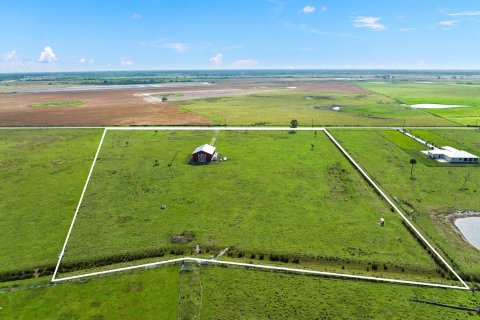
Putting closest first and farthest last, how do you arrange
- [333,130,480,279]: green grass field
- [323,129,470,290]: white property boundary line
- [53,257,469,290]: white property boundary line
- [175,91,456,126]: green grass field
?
[53,257,469,290]: white property boundary line → [323,129,470,290]: white property boundary line → [333,130,480,279]: green grass field → [175,91,456,126]: green grass field

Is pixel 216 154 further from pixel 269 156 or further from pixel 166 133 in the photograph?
pixel 166 133

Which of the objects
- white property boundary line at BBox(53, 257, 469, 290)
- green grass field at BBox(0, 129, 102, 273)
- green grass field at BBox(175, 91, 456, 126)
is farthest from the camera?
green grass field at BBox(175, 91, 456, 126)

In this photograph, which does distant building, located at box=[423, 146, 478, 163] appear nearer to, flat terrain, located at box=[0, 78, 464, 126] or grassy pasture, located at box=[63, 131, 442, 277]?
grassy pasture, located at box=[63, 131, 442, 277]

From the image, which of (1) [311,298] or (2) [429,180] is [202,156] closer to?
(1) [311,298]

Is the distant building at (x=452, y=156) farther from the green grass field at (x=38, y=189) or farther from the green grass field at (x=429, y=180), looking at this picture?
the green grass field at (x=38, y=189)

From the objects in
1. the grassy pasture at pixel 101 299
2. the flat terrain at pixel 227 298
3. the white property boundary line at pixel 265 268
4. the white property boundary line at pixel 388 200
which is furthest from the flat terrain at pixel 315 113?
the grassy pasture at pixel 101 299

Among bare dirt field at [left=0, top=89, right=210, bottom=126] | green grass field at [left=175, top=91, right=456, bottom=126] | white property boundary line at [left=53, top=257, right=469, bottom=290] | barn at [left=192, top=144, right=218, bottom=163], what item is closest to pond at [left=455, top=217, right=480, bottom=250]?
white property boundary line at [left=53, top=257, right=469, bottom=290]
